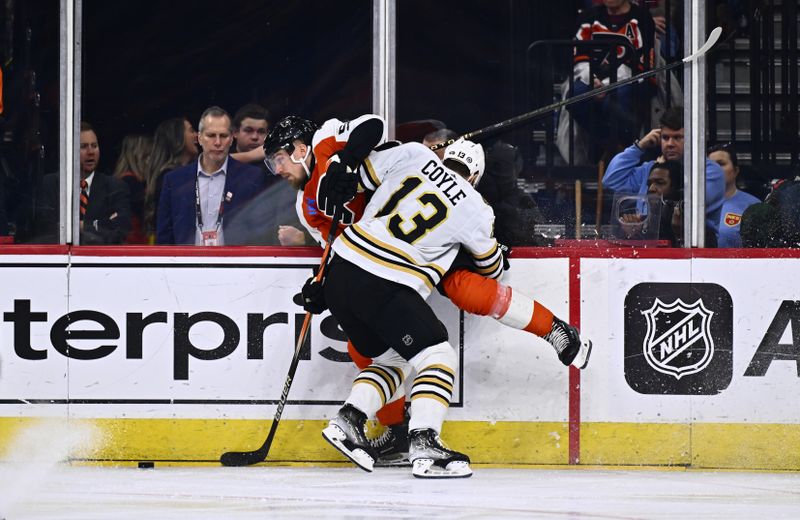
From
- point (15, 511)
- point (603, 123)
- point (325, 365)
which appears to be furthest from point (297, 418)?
point (603, 123)

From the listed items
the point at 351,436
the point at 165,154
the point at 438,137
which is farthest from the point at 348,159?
the point at 351,436

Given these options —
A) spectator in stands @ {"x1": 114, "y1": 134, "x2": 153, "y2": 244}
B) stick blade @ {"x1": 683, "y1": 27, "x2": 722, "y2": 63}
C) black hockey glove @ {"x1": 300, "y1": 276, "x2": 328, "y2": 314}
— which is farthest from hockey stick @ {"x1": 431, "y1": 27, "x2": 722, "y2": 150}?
spectator in stands @ {"x1": 114, "y1": 134, "x2": 153, "y2": 244}

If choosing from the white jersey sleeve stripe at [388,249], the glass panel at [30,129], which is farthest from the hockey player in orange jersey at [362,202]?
the glass panel at [30,129]

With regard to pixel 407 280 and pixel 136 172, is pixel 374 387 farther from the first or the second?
pixel 136 172

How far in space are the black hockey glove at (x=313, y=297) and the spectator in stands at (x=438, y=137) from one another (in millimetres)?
659

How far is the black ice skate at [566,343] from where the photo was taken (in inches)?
169

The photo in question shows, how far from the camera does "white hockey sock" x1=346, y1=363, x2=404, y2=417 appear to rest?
13.9ft

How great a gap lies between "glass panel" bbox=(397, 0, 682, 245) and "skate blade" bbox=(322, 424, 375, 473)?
0.89 m

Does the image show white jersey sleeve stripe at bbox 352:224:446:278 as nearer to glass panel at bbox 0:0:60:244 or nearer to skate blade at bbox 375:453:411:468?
skate blade at bbox 375:453:411:468

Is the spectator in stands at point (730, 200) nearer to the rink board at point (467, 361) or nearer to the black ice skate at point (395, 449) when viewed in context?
the rink board at point (467, 361)

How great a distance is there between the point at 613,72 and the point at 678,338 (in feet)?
3.08

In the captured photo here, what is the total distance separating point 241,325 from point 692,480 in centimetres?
157

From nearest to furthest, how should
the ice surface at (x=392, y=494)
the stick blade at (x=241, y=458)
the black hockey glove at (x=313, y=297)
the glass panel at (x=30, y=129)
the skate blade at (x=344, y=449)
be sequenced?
the ice surface at (x=392, y=494) → the skate blade at (x=344, y=449) → the black hockey glove at (x=313, y=297) → the stick blade at (x=241, y=458) → the glass panel at (x=30, y=129)

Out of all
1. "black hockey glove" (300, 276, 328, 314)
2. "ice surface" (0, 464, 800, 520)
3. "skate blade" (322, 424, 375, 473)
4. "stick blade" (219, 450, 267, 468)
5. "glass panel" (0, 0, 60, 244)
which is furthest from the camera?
"glass panel" (0, 0, 60, 244)
